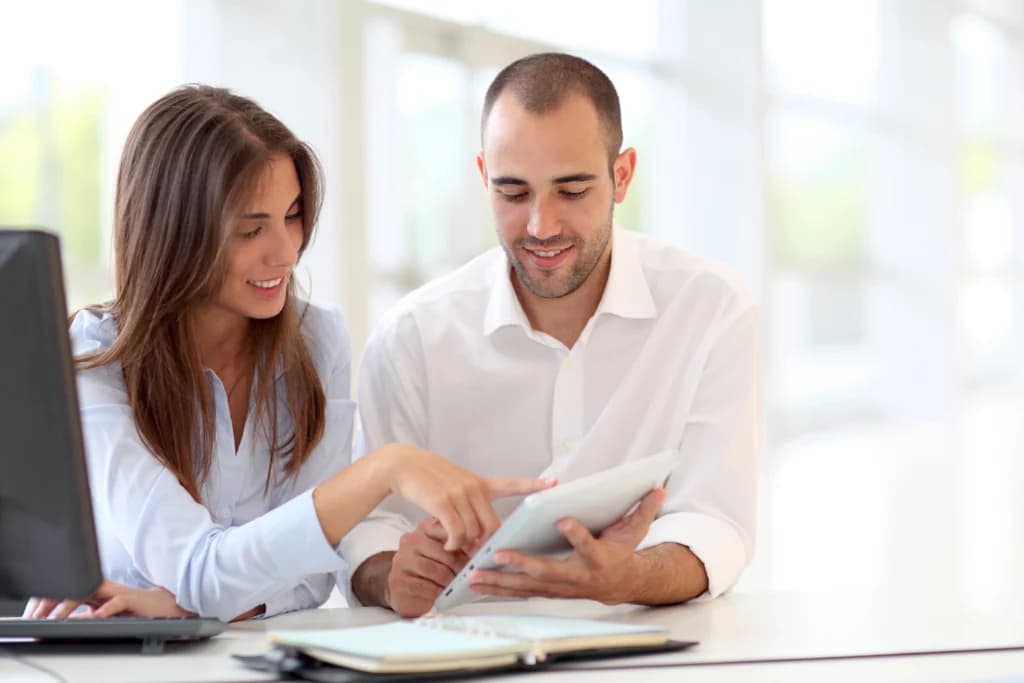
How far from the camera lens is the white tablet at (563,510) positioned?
1520mm

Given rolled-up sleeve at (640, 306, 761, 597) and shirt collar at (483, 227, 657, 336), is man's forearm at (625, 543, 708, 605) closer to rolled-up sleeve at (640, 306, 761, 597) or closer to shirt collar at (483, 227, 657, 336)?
rolled-up sleeve at (640, 306, 761, 597)

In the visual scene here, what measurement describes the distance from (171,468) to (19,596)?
2.09ft

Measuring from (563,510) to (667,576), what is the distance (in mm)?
352

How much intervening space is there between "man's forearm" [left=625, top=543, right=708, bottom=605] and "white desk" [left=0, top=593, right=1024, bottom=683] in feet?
0.09

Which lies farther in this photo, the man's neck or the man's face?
the man's neck

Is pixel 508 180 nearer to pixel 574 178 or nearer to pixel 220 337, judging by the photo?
pixel 574 178

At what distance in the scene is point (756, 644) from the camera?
156cm

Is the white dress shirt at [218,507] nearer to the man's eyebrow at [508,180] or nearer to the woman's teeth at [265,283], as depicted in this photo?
the woman's teeth at [265,283]

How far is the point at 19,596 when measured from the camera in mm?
1316

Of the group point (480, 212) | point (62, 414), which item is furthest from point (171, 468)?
point (480, 212)

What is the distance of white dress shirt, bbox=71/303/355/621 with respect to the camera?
1.76 metres

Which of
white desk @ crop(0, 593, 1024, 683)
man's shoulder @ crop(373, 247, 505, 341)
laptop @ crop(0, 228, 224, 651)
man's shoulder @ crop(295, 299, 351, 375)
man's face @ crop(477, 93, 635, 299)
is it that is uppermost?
man's face @ crop(477, 93, 635, 299)

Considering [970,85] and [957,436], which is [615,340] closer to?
[957,436]

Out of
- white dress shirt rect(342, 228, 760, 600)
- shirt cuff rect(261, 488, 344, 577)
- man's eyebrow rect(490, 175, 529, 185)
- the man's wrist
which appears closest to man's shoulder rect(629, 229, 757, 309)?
white dress shirt rect(342, 228, 760, 600)
